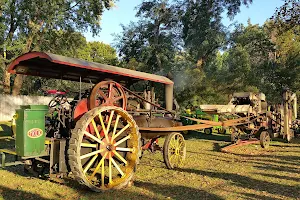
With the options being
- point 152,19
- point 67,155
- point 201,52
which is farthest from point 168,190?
point 152,19

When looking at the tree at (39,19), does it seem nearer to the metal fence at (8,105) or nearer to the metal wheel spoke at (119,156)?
the metal fence at (8,105)

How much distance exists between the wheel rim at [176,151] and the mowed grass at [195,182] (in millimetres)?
242

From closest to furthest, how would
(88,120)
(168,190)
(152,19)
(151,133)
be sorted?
(88,120)
(168,190)
(151,133)
(152,19)

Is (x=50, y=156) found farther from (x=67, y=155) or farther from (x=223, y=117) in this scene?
(x=223, y=117)

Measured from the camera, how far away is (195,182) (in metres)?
6.24

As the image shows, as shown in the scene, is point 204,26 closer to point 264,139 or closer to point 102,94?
point 264,139

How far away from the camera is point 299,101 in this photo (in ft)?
76.9

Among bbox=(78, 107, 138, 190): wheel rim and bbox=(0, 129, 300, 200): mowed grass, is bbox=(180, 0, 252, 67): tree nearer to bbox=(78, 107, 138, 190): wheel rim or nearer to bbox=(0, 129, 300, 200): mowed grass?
bbox=(0, 129, 300, 200): mowed grass

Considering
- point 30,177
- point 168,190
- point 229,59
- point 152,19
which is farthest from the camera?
point 152,19

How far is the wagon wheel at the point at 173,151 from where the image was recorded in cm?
735

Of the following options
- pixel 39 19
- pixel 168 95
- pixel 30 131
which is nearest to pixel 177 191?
pixel 30 131

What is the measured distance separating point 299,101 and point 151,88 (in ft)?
63.1

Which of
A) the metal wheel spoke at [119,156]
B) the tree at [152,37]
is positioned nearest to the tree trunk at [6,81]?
the tree at [152,37]

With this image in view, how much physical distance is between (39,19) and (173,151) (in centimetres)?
1577
